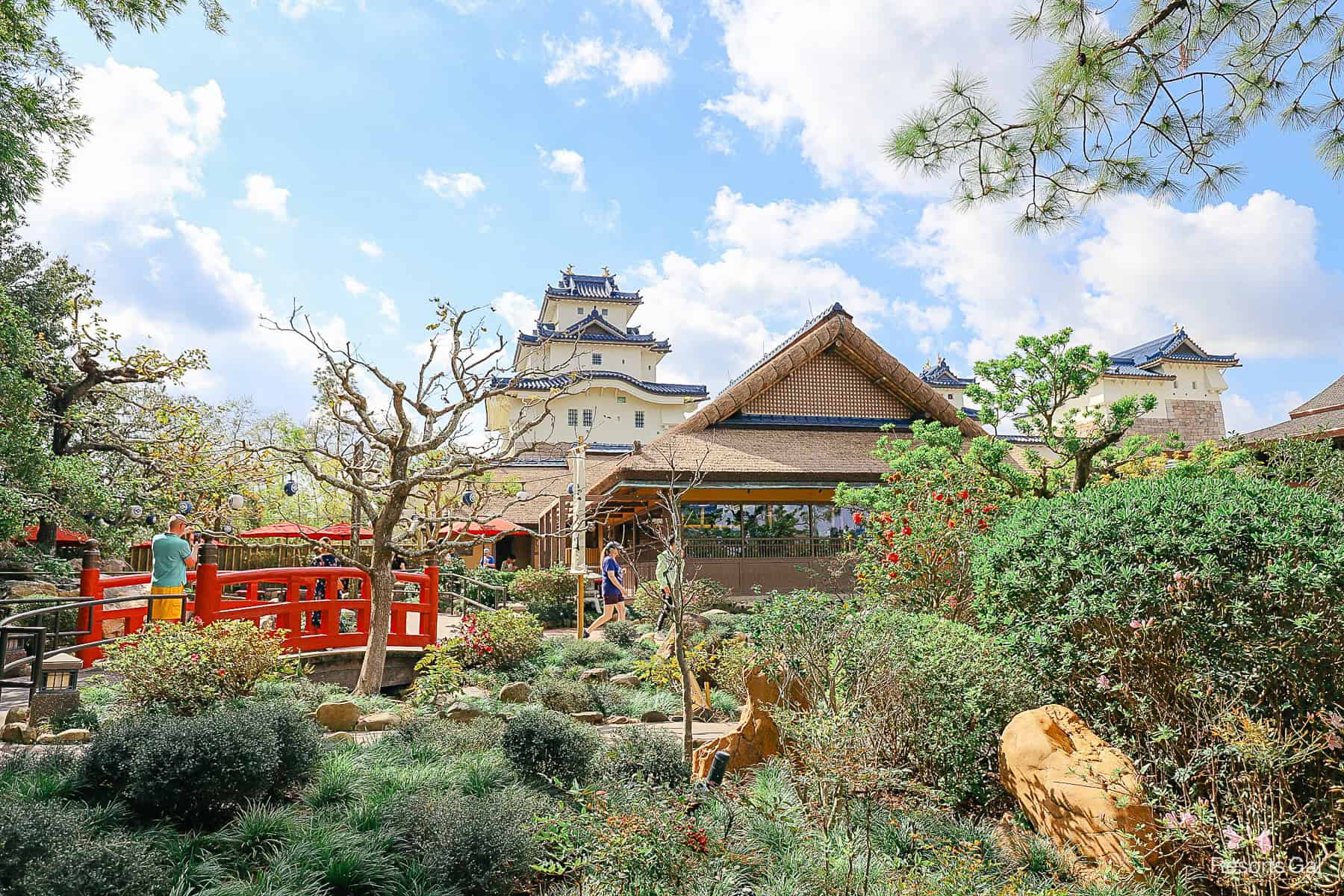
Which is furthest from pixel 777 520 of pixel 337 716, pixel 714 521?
pixel 337 716

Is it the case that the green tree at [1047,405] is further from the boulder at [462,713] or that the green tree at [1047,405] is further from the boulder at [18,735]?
the boulder at [18,735]

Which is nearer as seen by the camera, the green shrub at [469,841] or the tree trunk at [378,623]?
the green shrub at [469,841]

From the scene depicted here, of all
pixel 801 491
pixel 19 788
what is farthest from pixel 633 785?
pixel 801 491

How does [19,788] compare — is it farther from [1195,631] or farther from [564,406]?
[564,406]

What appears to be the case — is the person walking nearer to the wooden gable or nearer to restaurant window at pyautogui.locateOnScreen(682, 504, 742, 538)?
restaurant window at pyautogui.locateOnScreen(682, 504, 742, 538)

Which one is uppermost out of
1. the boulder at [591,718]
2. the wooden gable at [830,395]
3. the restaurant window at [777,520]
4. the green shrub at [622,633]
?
the wooden gable at [830,395]

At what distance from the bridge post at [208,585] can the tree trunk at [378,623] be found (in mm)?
1498

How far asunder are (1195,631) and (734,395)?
1287 cm

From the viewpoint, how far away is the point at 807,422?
17.3 meters

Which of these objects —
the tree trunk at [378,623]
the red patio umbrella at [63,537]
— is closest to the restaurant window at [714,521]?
the tree trunk at [378,623]

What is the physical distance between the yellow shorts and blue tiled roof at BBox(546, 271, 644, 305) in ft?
108

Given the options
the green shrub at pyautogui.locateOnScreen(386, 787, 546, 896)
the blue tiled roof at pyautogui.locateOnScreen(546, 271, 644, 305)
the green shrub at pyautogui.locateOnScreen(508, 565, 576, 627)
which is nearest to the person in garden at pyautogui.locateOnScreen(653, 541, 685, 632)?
the green shrub at pyautogui.locateOnScreen(386, 787, 546, 896)

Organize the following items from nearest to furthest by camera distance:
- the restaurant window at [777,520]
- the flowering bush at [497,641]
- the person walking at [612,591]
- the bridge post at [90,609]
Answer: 1. the bridge post at [90,609]
2. the flowering bush at [497,641]
3. the person walking at [612,591]
4. the restaurant window at [777,520]

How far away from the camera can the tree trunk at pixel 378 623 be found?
7.99 m
